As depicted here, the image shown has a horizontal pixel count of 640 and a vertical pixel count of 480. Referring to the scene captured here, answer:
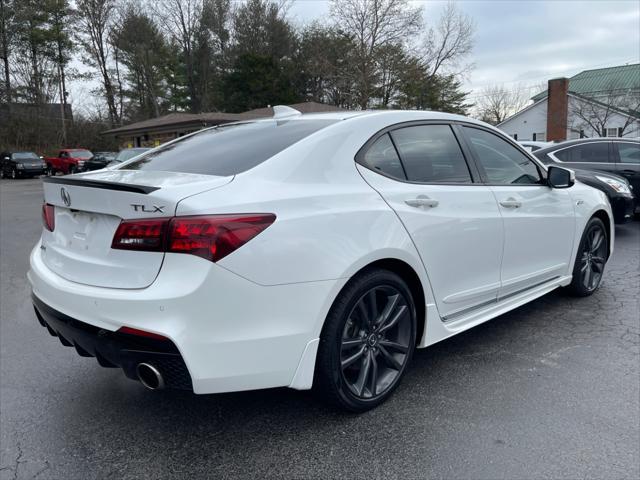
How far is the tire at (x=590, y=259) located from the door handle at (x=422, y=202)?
2.31 meters

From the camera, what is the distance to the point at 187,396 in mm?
2965

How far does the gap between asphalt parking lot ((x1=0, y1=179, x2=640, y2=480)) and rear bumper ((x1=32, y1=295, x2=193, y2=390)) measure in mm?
497

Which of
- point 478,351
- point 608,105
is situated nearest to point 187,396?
point 478,351

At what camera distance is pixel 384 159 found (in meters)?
2.87

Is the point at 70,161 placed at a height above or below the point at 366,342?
above

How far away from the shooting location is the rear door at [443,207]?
279 centimetres

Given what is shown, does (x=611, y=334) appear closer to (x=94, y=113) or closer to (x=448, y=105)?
(x=448, y=105)

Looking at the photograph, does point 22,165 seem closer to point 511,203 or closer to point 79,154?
point 79,154

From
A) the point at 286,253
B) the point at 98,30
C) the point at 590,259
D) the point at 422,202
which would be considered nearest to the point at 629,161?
the point at 590,259

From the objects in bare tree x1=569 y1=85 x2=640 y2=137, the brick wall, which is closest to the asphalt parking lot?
the brick wall

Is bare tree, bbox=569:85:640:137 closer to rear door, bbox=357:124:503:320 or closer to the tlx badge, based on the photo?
rear door, bbox=357:124:503:320

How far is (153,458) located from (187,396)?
60 centimetres

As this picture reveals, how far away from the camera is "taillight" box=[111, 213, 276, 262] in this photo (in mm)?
2070

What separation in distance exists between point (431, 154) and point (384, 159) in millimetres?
454
